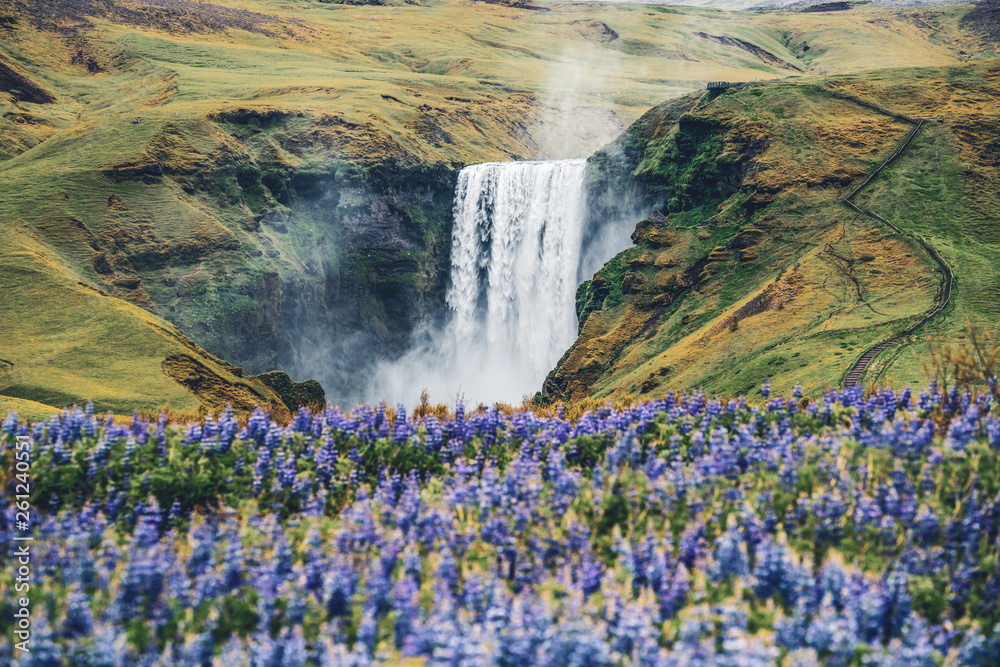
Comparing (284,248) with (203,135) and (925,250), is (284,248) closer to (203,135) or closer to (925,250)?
(203,135)

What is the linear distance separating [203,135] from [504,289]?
67.0 feet

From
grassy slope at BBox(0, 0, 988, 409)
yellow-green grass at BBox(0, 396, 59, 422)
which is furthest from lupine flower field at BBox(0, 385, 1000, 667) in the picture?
grassy slope at BBox(0, 0, 988, 409)

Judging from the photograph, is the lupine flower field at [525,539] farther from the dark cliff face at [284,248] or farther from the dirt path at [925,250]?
the dark cliff face at [284,248]

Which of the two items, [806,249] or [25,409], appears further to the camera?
[806,249]

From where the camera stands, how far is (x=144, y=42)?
79250mm

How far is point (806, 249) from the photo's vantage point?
28.0m

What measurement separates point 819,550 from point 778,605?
1.25 meters

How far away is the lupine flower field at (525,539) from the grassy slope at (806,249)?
10.7m

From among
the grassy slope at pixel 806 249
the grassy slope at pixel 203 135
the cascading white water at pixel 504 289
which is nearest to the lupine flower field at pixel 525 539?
the grassy slope at pixel 806 249

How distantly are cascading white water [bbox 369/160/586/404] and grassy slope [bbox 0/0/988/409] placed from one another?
17.8 feet

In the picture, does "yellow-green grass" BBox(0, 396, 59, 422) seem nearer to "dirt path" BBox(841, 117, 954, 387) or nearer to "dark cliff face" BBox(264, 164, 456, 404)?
"dirt path" BBox(841, 117, 954, 387)

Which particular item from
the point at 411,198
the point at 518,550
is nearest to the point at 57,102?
the point at 411,198

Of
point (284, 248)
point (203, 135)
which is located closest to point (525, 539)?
point (284, 248)

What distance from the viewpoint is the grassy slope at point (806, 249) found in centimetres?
2309
